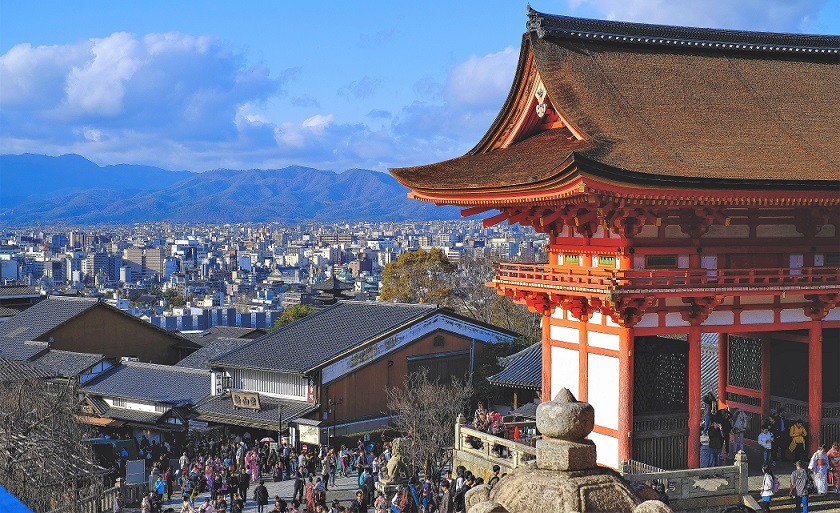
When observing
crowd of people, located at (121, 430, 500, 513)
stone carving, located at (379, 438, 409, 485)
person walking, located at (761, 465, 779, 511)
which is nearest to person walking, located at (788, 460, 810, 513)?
person walking, located at (761, 465, 779, 511)

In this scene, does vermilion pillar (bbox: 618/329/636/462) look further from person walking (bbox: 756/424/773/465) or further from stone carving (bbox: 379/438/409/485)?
stone carving (bbox: 379/438/409/485)

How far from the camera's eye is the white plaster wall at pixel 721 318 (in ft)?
66.9

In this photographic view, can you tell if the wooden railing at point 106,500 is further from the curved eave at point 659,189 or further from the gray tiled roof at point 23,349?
the gray tiled roof at point 23,349

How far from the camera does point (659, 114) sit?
21.5m

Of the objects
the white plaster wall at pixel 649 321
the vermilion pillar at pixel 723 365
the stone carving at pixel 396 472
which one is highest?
the white plaster wall at pixel 649 321

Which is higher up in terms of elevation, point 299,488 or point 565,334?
point 565,334

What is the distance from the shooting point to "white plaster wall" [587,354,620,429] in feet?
65.4

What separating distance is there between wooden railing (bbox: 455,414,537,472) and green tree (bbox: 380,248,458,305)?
1453 inches

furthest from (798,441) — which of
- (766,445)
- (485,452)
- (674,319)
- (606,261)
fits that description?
(485,452)

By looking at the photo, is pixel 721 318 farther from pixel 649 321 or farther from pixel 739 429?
pixel 739 429

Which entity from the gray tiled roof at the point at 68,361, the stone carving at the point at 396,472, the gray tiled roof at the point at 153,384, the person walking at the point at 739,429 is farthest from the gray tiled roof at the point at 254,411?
the person walking at the point at 739,429

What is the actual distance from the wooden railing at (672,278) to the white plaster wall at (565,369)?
1634mm

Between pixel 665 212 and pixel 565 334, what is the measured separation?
11.3ft

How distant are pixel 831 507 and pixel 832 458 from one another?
4.24 ft
